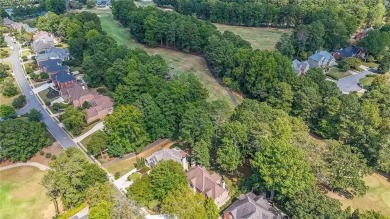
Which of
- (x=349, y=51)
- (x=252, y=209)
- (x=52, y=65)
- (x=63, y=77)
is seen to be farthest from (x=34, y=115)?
(x=349, y=51)

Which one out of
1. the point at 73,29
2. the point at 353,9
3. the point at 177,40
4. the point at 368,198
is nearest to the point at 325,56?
the point at 353,9

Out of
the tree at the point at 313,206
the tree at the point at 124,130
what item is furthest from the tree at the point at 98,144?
the tree at the point at 313,206

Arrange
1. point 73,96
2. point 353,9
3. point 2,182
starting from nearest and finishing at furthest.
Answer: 1. point 2,182
2. point 73,96
3. point 353,9

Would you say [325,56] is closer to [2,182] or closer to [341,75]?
[341,75]

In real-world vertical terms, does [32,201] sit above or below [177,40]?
below

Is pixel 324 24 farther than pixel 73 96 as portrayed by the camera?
Yes

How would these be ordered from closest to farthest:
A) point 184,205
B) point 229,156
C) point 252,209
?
point 184,205 < point 252,209 < point 229,156

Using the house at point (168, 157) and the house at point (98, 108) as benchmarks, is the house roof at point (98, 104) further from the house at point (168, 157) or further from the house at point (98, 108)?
the house at point (168, 157)

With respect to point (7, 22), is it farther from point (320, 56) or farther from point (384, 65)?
point (384, 65)
